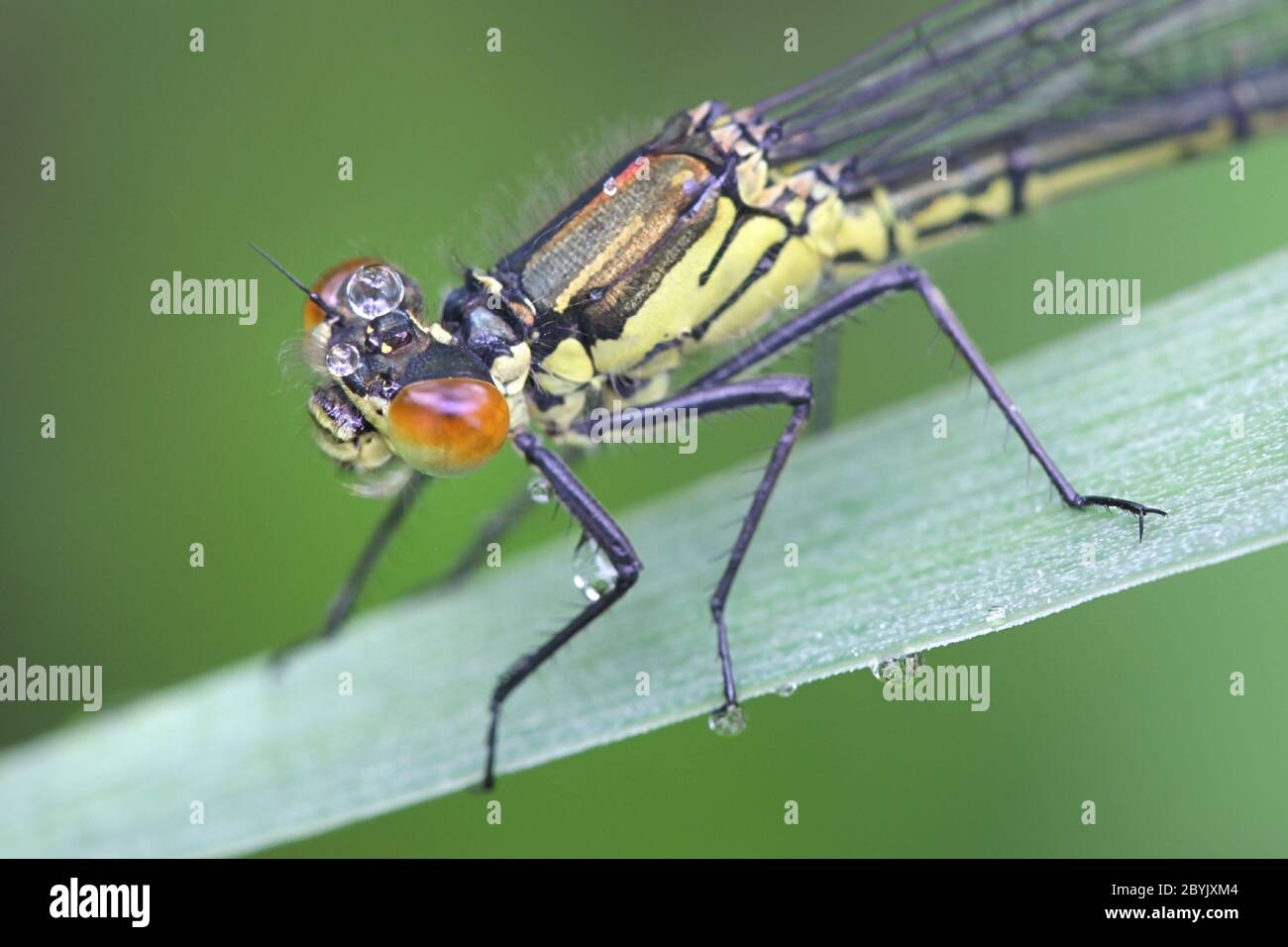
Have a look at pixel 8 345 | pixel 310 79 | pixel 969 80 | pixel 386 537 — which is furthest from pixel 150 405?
pixel 969 80

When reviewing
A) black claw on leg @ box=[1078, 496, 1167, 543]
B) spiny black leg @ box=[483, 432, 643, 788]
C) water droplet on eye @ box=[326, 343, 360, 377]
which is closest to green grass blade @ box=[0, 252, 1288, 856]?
black claw on leg @ box=[1078, 496, 1167, 543]

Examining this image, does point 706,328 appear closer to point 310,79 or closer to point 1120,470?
point 1120,470

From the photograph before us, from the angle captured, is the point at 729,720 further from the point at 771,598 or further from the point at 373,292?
the point at 373,292

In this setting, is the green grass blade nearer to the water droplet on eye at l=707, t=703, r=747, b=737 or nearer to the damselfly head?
the water droplet on eye at l=707, t=703, r=747, b=737
